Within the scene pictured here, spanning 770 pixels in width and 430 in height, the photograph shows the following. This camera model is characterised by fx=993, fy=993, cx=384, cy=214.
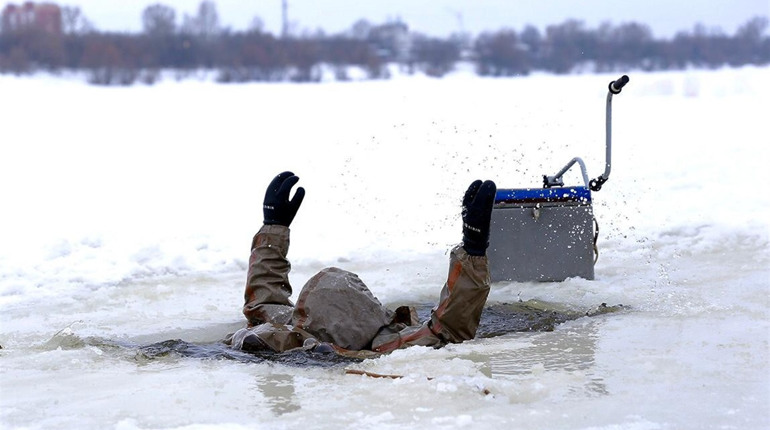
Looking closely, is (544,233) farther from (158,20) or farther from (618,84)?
(158,20)

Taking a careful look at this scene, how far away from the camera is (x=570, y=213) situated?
561cm

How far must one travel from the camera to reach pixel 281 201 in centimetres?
503

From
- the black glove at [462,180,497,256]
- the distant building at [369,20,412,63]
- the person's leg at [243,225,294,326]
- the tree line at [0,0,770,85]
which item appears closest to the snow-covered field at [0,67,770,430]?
the person's leg at [243,225,294,326]

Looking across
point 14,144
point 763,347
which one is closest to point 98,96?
point 14,144

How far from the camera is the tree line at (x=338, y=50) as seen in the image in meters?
29.5

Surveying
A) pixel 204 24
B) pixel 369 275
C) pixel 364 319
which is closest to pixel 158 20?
pixel 204 24

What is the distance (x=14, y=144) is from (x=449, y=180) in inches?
263

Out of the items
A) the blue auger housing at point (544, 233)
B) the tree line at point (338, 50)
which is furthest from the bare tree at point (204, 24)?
the blue auger housing at point (544, 233)

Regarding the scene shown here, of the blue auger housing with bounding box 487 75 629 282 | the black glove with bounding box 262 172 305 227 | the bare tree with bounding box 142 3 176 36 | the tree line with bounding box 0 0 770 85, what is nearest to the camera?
the black glove with bounding box 262 172 305 227

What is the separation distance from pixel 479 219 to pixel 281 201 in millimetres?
1242

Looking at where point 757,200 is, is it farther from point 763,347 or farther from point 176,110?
point 176,110

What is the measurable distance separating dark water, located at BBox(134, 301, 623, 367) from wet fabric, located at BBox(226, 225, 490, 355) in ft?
0.28

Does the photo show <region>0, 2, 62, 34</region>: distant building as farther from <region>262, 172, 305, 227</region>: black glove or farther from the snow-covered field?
<region>262, 172, 305, 227</region>: black glove

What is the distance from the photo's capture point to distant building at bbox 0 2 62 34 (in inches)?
1200
